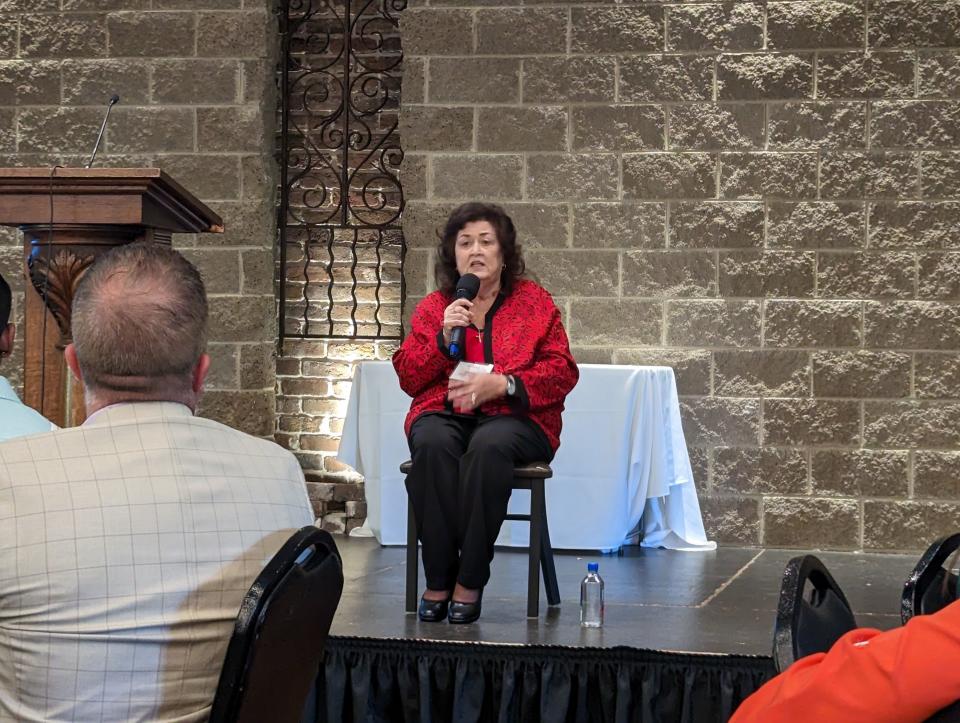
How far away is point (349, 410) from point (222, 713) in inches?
159

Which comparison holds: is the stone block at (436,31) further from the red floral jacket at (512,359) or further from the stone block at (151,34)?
the red floral jacket at (512,359)

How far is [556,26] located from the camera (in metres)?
5.69

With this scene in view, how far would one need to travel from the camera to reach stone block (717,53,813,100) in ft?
18.2

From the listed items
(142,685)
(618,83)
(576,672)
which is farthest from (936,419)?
(142,685)

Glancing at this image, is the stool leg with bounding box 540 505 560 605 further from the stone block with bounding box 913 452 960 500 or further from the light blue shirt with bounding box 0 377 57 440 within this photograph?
the stone block with bounding box 913 452 960 500

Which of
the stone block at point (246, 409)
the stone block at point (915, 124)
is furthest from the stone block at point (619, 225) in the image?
the stone block at point (246, 409)

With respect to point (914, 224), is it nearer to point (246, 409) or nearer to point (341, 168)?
point (341, 168)

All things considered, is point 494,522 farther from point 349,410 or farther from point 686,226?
point 686,226

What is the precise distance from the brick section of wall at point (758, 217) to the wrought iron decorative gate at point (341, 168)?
12.6 inches

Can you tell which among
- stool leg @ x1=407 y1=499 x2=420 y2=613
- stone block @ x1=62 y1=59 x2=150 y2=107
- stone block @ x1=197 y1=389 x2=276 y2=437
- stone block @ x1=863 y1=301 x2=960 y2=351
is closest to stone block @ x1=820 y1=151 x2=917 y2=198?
stone block @ x1=863 y1=301 x2=960 y2=351

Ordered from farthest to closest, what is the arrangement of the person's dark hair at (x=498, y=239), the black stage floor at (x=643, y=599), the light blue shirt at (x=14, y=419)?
the person's dark hair at (x=498, y=239) < the black stage floor at (x=643, y=599) < the light blue shirt at (x=14, y=419)

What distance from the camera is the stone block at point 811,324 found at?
18.1ft

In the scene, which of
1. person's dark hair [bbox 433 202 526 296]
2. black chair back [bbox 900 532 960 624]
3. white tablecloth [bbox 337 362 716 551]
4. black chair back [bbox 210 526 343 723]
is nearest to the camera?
black chair back [bbox 210 526 343 723]

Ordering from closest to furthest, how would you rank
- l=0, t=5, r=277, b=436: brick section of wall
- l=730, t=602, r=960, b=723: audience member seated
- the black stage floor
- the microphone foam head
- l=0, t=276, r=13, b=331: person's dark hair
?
1. l=730, t=602, r=960, b=723: audience member seated
2. l=0, t=276, r=13, b=331: person's dark hair
3. the black stage floor
4. the microphone foam head
5. l=0, t=5, r=277, b=436: brick section of wall
